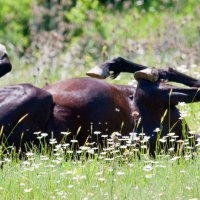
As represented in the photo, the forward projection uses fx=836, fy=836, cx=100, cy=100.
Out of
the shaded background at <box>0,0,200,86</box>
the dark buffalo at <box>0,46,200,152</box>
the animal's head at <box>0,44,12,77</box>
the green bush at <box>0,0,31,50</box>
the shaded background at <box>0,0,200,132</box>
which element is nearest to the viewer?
the dark buffalo at <box>0,46,200,152</box>

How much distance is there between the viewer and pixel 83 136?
22.5ft

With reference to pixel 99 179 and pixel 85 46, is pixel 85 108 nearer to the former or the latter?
pixel 99 179

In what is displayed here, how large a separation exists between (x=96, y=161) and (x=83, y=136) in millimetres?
784

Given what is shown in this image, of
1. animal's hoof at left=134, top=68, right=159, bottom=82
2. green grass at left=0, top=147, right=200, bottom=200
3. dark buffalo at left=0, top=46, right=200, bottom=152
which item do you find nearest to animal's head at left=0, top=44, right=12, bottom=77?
dark buffalo at left=0, top=46, right=200, bottom=152

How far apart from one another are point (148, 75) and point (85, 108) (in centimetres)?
68

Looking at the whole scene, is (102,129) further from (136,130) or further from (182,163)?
(182,163)

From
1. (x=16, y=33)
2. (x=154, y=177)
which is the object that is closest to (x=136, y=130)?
(x=154, y=177)

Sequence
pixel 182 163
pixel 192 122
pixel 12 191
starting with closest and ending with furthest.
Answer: pixel 12 191 → pixel 182 163 → pixel 192 122

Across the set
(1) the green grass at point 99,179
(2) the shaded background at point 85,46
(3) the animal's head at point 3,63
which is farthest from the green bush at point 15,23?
(1) the green grass at point 99,179

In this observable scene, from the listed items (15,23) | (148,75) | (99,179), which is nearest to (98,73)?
(148,75)

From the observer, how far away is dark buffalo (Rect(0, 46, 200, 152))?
6711mm

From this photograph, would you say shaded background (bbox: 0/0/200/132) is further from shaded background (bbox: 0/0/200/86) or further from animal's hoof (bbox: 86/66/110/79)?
animal's hoof (bbox: 86/66/110/79)

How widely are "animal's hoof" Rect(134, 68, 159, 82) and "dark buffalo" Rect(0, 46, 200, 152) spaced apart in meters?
0.02

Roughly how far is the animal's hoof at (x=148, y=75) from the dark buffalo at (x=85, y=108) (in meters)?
0.02
